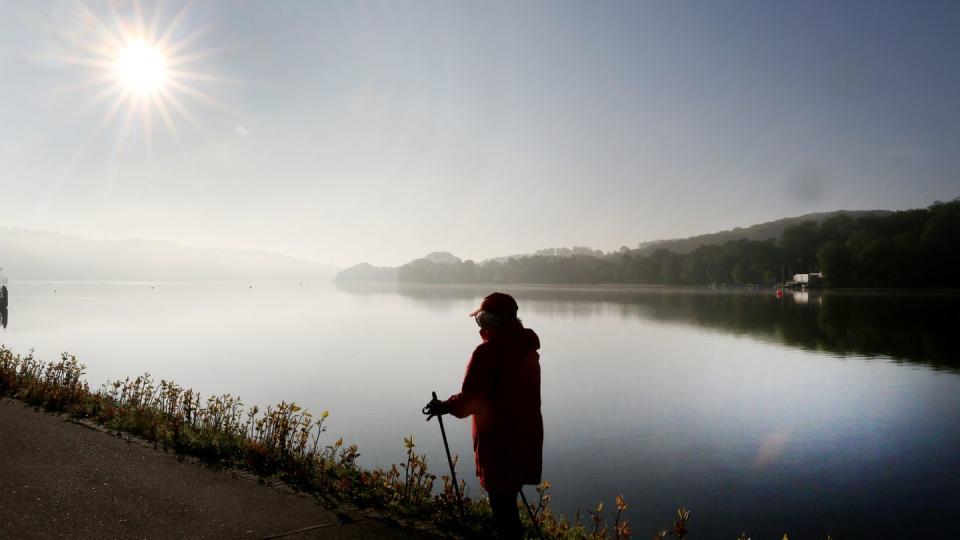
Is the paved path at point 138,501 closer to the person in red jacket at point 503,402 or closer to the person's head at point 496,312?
the person in red jacket at point 503,402

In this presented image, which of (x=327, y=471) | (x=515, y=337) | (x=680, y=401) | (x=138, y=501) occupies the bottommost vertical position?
(x=680, y=401)

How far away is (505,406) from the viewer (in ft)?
18.2

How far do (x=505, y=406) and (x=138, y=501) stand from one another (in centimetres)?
503

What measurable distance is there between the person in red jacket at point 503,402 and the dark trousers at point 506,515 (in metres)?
0.02

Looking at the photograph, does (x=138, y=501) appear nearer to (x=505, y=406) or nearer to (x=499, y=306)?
(x=505, y=406)

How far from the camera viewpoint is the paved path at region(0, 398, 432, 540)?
21.1ft

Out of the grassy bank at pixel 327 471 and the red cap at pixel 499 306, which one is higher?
the red cap at pixel 499 306

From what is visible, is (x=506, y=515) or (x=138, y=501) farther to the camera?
(x=138, y=501)

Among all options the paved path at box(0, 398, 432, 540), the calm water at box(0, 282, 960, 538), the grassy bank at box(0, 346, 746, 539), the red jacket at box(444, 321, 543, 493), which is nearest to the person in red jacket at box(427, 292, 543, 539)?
the red jacket at box(444, 321, 543, 493)

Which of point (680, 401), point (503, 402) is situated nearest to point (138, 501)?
point (503, 402)

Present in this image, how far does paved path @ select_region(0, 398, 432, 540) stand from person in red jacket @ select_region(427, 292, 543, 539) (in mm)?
1753

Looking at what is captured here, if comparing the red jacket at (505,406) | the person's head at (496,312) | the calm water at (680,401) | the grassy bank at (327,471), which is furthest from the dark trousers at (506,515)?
the calm water at (680,401)

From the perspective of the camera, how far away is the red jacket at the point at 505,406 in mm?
5484

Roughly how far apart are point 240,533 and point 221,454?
3.33 m
